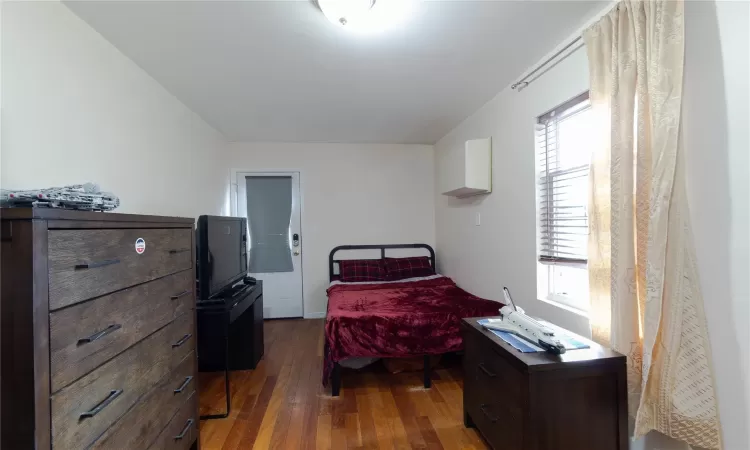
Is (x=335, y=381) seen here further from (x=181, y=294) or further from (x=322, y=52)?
(x=322, y=52)

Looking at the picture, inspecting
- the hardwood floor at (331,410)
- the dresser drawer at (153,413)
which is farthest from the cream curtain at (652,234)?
the dresser drawer at (153,413)

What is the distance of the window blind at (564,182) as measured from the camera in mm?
1926

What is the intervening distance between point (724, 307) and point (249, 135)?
408cm

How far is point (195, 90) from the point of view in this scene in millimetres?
2525

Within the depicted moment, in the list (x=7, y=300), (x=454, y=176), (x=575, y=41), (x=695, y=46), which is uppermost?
(x=575, y=41)

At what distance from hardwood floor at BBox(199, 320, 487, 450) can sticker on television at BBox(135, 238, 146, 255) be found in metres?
1.28

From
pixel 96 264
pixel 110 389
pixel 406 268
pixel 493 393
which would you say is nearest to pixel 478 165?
pixel 406 268

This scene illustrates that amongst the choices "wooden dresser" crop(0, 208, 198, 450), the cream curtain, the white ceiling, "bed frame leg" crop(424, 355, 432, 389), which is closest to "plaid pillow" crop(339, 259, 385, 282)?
"bed frame leg" crop(424, 355, 432, 389)

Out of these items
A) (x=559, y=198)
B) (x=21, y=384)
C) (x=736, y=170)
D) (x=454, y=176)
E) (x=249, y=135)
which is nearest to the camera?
(x=21, y=384)

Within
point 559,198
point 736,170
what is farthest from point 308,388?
point 736,170

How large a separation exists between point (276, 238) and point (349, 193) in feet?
3.72

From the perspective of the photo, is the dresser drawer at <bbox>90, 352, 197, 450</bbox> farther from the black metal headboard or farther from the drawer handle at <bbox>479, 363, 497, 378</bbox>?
the black metal headboard

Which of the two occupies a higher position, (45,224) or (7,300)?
(45,224)

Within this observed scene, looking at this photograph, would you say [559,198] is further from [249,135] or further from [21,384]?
[249,135]
